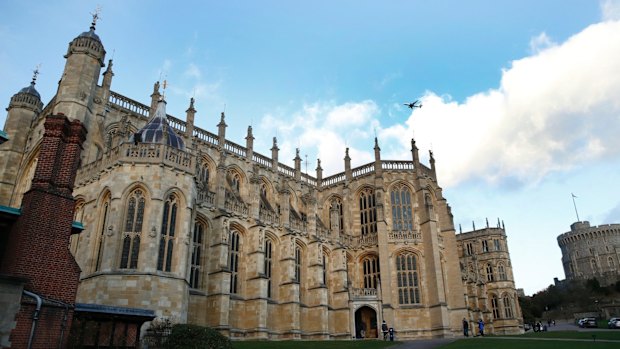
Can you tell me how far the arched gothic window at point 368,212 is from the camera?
44.5m

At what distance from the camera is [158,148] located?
24.2 m

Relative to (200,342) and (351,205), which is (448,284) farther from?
(200,342)

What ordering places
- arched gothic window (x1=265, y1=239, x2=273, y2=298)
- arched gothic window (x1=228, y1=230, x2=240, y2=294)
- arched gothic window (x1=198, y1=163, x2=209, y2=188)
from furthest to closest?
arched gothic window (x1=198, y1=163, x2=209, y2=188) → arched gothic window (x1=265, y1=239, x2=273, y2=298) → arched gothic window (x1=228, y1=230, x2=240, y2=294)

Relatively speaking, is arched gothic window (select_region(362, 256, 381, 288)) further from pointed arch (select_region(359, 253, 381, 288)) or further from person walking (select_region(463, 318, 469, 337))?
person walking (select_region(463, 318, 469, 337))

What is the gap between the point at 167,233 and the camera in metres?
23.3

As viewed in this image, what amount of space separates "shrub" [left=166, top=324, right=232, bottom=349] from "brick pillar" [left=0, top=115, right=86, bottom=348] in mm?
5429

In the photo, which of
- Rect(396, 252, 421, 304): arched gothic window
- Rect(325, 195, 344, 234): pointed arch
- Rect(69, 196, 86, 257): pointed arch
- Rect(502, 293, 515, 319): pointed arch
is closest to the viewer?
Rect(69, 196, 86, 257): pointed arch

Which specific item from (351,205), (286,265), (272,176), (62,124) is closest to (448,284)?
(351,205)

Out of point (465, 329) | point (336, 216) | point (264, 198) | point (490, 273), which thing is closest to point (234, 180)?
point (264, 198)

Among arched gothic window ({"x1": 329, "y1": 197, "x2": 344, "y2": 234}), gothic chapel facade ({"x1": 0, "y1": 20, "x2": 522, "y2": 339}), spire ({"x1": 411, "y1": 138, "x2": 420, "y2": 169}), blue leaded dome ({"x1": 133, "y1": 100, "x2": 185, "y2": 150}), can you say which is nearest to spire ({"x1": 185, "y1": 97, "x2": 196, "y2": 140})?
gothic chapel facade ({"x1": 0, "y1": 20, "x2": 522, "y2": 339})

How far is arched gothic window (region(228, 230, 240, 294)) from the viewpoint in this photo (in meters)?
32.1

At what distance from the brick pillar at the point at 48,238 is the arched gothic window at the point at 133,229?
9.31m

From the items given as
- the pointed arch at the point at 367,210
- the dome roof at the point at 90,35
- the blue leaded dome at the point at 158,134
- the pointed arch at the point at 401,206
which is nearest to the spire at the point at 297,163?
the pointed arch at the point at 367,210

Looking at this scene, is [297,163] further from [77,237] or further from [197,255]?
[77,237]
